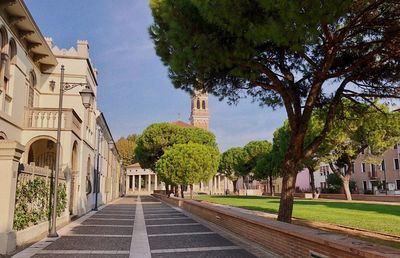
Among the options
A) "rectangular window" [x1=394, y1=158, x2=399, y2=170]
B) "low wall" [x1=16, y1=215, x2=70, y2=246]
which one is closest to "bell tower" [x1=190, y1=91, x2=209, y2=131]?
"rectangular window" [x1=394, y1=158, x2=399, y2=170]

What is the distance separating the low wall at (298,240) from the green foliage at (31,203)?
20.2 feet

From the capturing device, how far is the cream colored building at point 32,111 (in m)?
8.93

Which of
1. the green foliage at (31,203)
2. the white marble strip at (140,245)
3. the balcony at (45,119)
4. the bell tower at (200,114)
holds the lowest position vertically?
the white marble strip at (140,245)

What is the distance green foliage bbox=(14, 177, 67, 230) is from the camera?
1001 cm

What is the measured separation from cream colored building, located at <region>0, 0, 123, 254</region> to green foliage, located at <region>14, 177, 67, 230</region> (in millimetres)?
397

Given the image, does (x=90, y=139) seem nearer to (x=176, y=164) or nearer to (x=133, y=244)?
(x=176, y=164)

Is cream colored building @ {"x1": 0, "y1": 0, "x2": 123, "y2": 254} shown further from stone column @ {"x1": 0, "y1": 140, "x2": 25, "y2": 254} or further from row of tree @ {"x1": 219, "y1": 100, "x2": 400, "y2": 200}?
row of tree @ {"x1": 219, "y1": 100, "x2": 400, "y2": 200}

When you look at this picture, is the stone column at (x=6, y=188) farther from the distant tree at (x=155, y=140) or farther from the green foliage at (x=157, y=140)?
the distant tree at (x=155, y=140)

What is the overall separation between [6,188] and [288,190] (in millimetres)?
7051

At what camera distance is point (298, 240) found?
7.30 m

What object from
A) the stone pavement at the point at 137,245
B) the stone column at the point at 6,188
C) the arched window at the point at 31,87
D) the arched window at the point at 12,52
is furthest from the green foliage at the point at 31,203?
the arched window at the point at 31,87

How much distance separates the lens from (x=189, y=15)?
9.27 meters

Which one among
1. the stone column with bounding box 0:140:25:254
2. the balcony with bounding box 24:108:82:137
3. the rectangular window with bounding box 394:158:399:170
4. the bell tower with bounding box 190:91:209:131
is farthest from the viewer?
the bell tower with bounding box 190:91:209:131

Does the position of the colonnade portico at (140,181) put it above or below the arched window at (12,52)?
below
